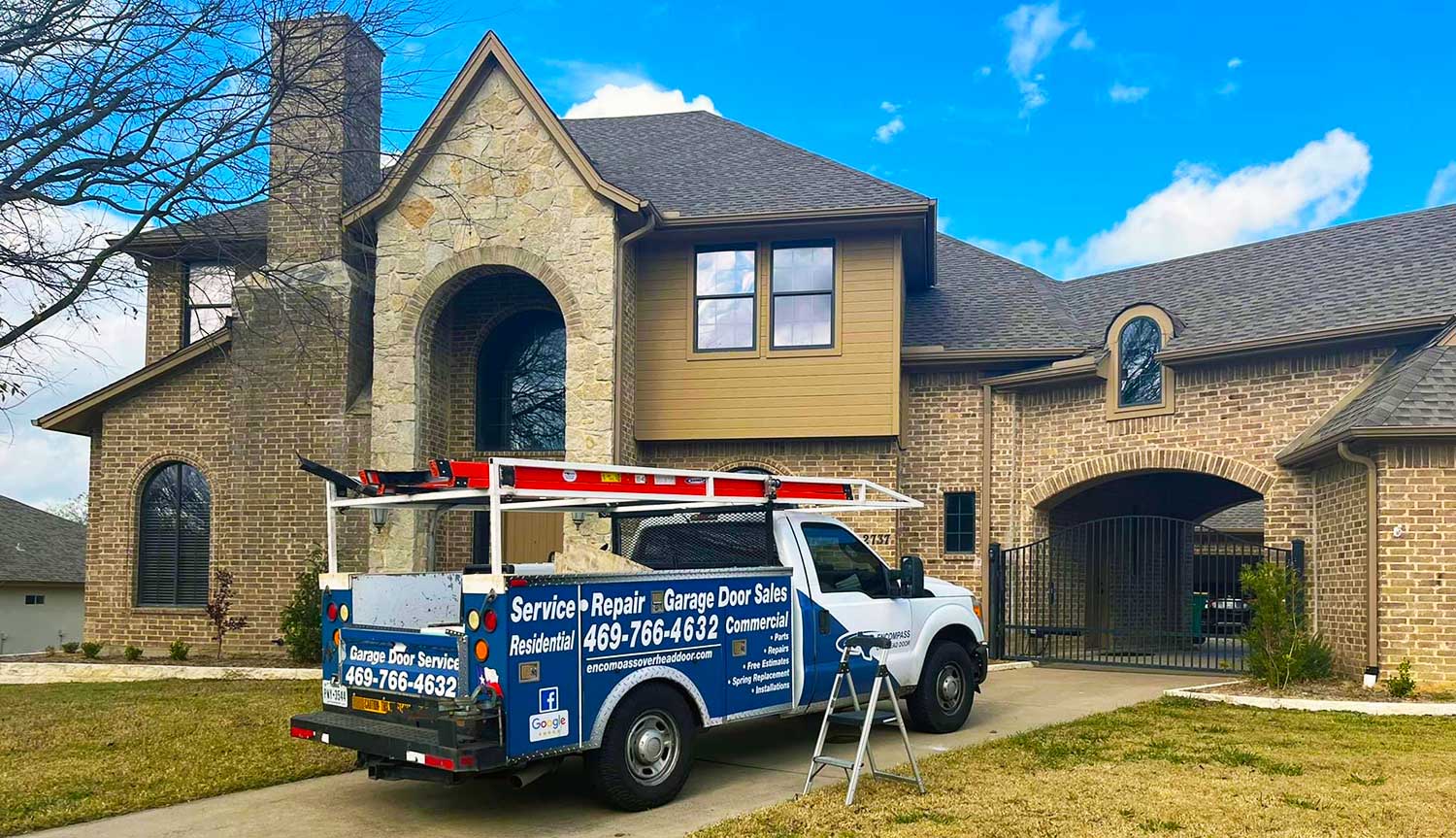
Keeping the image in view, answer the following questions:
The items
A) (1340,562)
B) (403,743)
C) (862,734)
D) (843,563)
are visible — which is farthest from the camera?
(1340,562)

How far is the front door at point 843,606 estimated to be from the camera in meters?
8.55

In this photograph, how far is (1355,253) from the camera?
1742 cm

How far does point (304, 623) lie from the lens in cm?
1570

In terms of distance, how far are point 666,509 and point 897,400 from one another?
8.30 m

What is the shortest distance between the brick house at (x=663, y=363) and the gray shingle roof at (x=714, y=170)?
11 centimetres

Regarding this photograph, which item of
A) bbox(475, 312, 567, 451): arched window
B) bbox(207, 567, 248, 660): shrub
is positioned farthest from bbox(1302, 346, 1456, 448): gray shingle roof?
bbox(207, 567, 248, 660): shrub

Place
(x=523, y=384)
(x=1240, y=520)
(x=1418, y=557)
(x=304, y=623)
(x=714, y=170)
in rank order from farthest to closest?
(x=1240, y=520)
(x=714, y=170)
(x=523, y=384)
(x=304, y=623)
(x=1418, y=557)

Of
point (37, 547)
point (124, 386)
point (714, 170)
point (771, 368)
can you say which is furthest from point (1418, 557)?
point (37, 547)

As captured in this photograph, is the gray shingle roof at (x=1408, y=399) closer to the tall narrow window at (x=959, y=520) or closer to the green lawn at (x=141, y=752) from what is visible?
the tall narrow window at (x=959, y=520)

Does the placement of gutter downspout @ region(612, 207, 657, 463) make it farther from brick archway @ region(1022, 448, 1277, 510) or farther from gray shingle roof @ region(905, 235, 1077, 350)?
brick archway @ region(1022, 448, 1277, 510)

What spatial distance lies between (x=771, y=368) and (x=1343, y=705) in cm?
846

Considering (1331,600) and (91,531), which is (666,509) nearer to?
(1331,600)

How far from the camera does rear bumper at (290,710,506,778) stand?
20.8ft

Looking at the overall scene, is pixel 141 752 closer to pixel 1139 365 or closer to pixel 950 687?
pixel 950 687
